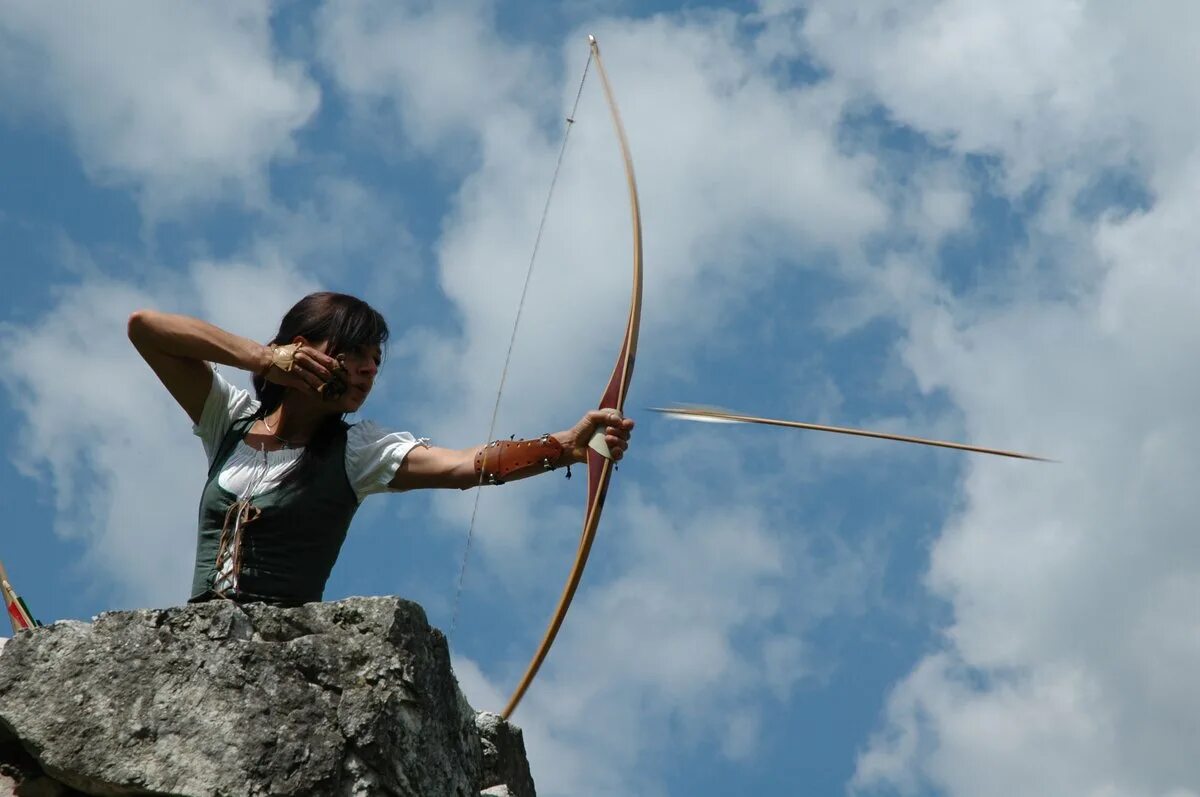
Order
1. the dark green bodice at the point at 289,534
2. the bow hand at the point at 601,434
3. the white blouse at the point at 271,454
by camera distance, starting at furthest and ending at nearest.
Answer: the bow hand at the point at 601,434, the white blouse at the point at 271,454, the dark green bodice at the point at 289,534

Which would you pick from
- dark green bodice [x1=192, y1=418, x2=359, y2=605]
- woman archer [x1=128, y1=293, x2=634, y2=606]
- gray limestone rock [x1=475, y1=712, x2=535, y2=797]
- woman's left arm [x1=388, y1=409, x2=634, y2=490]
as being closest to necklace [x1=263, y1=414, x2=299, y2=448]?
woman archer [x1=128, y1=293, x2=634, y2=606]

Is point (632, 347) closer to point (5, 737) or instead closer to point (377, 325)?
point (377, 325)

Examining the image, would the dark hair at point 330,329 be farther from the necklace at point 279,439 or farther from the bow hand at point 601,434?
the bow hand at point 601,434

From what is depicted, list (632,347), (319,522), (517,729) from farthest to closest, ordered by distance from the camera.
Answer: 1. (632,347)
2. (517,729)
3. (319,522)

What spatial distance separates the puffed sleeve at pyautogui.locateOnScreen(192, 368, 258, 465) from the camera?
A: 439cm

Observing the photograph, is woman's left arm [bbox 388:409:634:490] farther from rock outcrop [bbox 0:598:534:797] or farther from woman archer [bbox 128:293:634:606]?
rock outcrop [bbox 0:598:534:797]

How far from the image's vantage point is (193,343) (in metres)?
4.11

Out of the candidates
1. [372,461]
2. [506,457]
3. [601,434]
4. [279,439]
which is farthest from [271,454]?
[601,434]

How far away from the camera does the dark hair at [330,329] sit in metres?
4.24

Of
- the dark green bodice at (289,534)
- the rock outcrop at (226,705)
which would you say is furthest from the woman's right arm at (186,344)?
the rock outcrop at (226,705)

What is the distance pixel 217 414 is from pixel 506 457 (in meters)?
0.83

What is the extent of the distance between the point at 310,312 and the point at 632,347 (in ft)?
3.78

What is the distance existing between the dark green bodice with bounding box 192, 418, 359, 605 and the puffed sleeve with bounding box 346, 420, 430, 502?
0.03 m

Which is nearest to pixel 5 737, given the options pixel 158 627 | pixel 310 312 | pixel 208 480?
pixel 158 627
